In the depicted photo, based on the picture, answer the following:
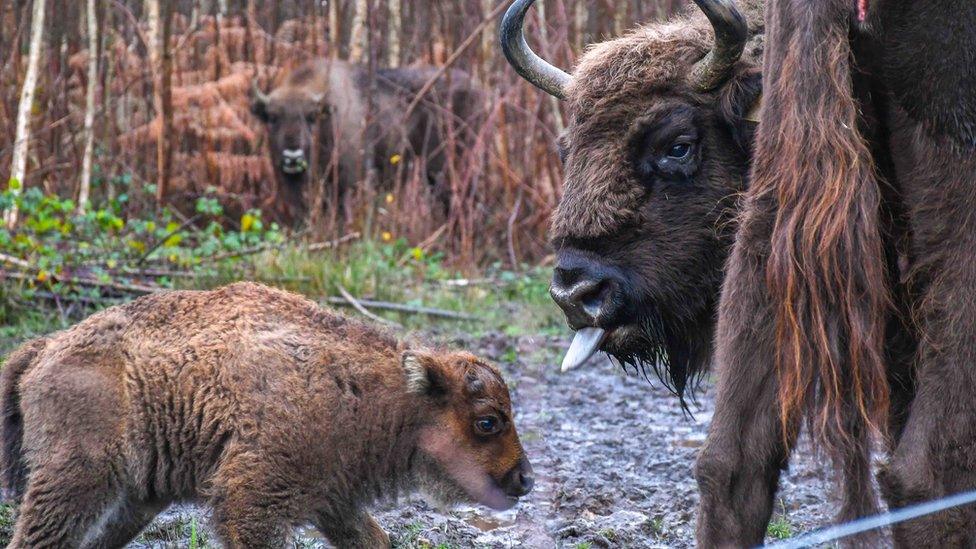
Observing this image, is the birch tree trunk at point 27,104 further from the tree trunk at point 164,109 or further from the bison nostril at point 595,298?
the bison nostril at point 595,298

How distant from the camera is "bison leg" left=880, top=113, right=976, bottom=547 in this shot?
8.98ft

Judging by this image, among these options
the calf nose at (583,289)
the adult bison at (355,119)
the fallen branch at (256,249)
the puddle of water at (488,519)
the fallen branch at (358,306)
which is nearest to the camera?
the calf nose at (583,289)

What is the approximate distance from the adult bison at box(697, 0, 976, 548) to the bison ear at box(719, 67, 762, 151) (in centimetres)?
84

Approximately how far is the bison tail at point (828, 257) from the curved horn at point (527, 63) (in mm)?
1802

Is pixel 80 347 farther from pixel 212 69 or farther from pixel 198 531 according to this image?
pixel 212 69

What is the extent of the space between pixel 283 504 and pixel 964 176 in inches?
99.2

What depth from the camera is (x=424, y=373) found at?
15.1ft

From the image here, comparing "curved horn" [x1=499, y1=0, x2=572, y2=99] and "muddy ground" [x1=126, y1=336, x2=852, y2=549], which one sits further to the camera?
"muddy ground" [x1=126, y1=336, x2=852, y2=549]

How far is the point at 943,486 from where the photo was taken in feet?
9.02

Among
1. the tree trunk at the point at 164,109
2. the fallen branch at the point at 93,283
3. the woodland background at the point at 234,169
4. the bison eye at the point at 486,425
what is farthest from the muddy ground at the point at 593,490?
the tree trunk at the point at 164,109

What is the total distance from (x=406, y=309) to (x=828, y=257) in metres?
6.23

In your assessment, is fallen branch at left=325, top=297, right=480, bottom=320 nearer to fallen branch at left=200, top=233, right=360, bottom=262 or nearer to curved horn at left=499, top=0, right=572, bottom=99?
fallen branch at left=200, top=233, right=360, bottom=262

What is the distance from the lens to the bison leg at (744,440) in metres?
3.06

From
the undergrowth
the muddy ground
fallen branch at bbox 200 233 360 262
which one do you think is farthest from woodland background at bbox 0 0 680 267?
the muddy ground
